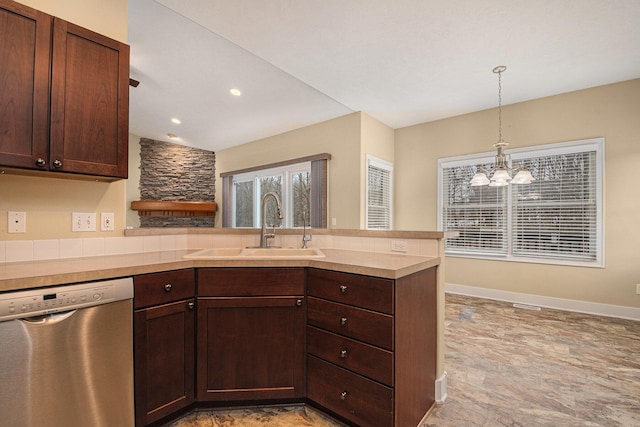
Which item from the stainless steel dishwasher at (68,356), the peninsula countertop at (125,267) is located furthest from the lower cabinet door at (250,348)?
the stainless steel dishwasher at (68,356)

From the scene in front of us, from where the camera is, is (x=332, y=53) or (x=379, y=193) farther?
(x=379, y=193)

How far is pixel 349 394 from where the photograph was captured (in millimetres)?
1538

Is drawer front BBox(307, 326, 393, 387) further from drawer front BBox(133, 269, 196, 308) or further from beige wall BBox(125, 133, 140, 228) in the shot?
beige wall BBox(125, 133, 140, 228)

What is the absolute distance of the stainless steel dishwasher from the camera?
1.11 m

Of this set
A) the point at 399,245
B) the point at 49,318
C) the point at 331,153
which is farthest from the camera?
the point at 331,153

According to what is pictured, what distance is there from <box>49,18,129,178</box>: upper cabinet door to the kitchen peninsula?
545 mm

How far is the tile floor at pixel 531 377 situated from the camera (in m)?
1.69

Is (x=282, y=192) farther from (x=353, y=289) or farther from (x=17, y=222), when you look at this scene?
(x=17, y=222)

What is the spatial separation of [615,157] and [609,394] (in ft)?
9.57

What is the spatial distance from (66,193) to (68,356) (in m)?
0.97

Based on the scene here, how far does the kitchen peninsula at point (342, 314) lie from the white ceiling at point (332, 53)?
0.95 metres

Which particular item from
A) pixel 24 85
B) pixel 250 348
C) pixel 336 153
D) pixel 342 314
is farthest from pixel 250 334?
pixel 336 153

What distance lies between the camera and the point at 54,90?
145 centimetres

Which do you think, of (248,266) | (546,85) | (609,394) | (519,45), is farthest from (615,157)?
(248,266)
